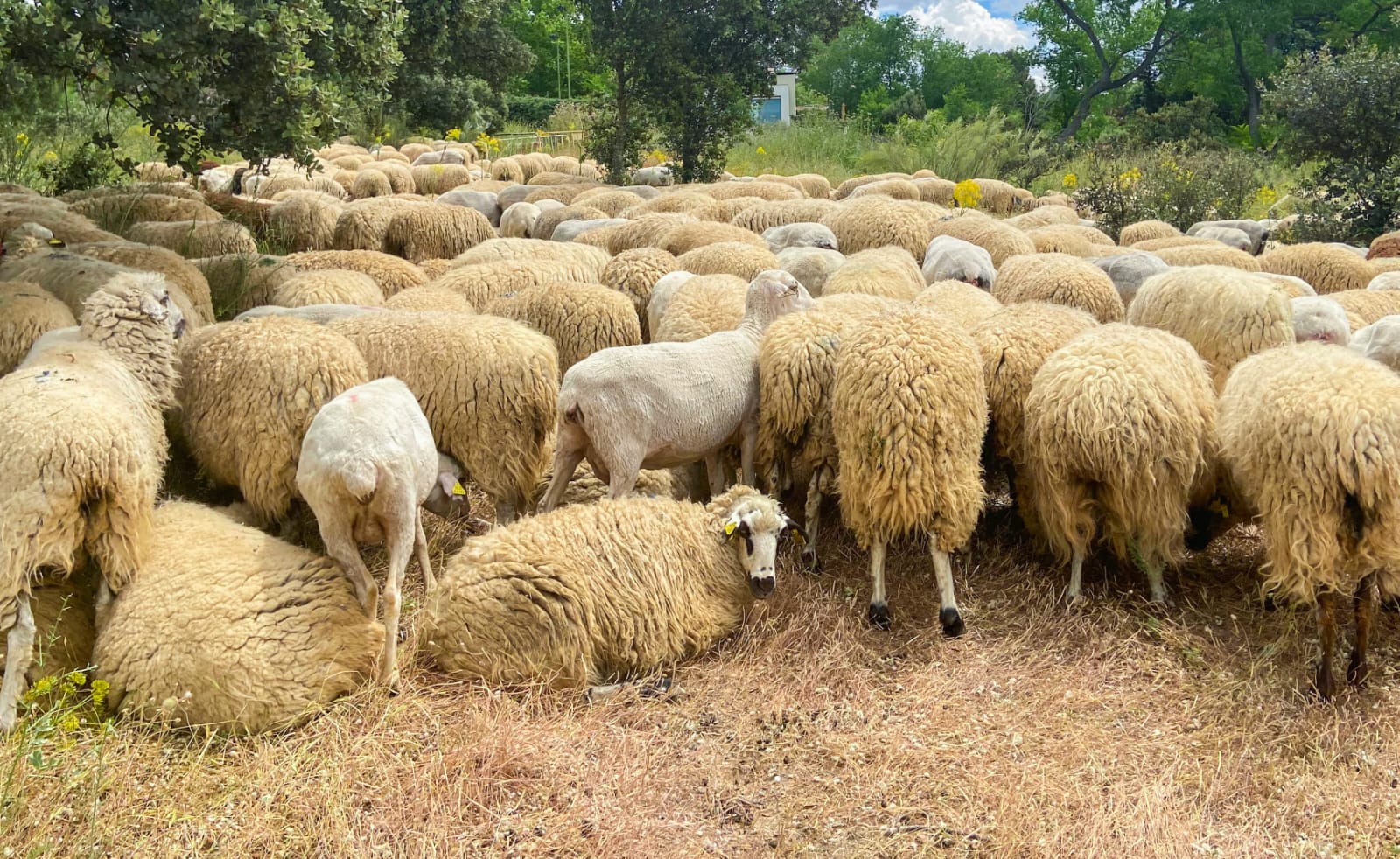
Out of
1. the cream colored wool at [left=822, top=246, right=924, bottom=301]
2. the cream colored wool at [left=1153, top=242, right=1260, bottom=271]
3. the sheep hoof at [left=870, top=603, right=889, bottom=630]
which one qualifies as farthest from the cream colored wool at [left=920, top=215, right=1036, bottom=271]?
the sheep hoof at [left=870, top=603, right=889, bottom=630]

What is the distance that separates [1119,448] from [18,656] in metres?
4.17

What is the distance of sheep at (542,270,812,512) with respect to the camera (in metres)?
4.73

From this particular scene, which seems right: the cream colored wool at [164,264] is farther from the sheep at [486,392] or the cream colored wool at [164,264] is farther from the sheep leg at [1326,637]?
the sheep leg at [1326,637]

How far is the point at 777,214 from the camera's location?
11523 millimetres

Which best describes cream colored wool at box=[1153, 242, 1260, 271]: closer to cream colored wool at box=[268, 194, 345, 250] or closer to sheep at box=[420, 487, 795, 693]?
sheep at box=[420, 487, 795, 693]

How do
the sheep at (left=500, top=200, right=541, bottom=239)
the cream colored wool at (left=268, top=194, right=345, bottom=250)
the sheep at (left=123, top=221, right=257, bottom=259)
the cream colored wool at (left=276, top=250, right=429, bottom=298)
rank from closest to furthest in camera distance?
1. the cream colored wool at (left=276, top=250, right=429, bottom=298)
2. the sheep at (left=123, top=221, right=257, bottom=259)
3. the cream colored wool at (left=268, top=194, right=345, bottom=250)
4. the sheep at (left=500, top=200, right=541, bottom=239)

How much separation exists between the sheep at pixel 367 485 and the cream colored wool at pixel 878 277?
3713 millimetres

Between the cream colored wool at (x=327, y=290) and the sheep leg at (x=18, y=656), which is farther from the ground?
the cream colored wool at (x=327, y=290)

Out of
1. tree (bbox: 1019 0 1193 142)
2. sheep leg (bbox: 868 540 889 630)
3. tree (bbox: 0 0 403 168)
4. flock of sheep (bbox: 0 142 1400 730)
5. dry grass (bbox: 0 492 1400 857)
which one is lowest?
dry grass (bbox: 0 492 1400 857)

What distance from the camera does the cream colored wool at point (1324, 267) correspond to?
9.39 meters

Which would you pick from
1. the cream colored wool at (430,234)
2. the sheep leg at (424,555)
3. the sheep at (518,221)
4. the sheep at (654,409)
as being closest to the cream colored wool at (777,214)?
the sheep at (518,221)

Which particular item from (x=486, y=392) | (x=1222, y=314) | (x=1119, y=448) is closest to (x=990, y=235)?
(x=1222, y=314)

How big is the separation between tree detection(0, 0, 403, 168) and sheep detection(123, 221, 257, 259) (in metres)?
1.00

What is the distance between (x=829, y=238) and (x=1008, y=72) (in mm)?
43918
